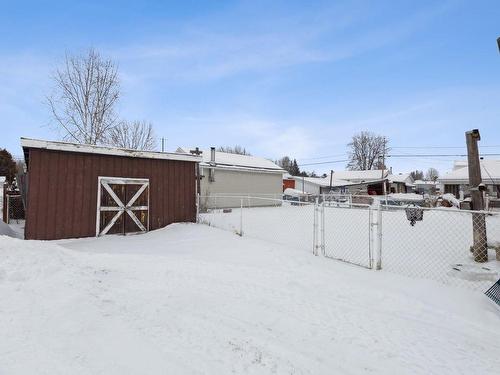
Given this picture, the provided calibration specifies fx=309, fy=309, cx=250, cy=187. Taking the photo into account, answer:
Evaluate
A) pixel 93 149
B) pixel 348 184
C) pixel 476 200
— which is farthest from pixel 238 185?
pixel 348 184

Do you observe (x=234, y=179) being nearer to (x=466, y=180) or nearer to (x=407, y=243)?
(x=407, y=243)

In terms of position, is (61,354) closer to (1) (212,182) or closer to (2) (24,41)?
(2) (24,41)

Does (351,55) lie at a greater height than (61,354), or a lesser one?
greater

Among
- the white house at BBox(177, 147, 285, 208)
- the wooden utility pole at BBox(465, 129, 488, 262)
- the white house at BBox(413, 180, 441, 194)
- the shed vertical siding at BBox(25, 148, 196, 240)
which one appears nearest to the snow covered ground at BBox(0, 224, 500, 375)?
the wooden utility pole at BBox(465, 129, 488, 262)

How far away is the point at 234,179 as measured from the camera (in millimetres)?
21656

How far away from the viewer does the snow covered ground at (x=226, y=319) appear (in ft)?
8.59

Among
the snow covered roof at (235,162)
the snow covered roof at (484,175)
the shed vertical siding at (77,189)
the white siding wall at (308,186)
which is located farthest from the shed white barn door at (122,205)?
the white siding wall at (308,186)

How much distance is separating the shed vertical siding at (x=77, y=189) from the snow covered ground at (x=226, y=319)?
13.1 ft

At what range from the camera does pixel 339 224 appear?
1306cm

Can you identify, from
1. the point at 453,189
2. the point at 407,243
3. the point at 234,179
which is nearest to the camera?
the point at 407,243

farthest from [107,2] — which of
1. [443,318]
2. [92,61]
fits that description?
[443,318]

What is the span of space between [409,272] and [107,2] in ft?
42.3

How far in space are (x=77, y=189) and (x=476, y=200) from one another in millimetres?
10777

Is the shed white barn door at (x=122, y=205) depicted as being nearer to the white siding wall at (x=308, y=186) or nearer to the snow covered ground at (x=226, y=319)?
the snow covered ground at (x=226, y=319)
